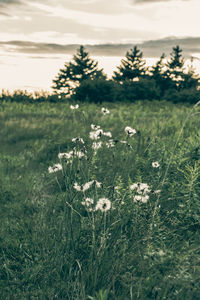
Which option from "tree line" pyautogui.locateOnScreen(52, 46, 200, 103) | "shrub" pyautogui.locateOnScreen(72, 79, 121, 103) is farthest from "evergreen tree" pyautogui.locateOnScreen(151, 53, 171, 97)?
"shrub" pyautogui.locateOnScreen(72, 79, 121, 103)

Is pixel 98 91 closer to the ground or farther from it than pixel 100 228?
closer to the ground

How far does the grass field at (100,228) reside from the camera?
224 centimetres

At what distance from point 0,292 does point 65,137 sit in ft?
14.6

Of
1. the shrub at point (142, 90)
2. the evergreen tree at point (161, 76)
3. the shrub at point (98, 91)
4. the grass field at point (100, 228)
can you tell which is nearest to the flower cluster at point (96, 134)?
the grass field at point (100, 228)

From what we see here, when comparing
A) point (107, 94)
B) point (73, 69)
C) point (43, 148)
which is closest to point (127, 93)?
point (107, 94)

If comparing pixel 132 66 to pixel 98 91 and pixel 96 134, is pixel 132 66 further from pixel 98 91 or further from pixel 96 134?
pixel 96 134

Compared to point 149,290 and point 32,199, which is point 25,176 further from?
point 149,290

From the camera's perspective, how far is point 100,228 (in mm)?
2721

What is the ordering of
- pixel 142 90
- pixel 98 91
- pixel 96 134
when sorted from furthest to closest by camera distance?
pixel 142 90, pixel 98 91, pixel 96 134

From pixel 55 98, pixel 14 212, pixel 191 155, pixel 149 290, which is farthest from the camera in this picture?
pixel 55 98

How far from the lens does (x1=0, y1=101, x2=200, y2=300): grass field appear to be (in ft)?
7.34

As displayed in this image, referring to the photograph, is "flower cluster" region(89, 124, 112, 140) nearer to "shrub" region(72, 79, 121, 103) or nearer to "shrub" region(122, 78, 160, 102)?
"shrub" region(72, 79, 121, 103)

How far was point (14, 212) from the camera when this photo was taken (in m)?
3.99

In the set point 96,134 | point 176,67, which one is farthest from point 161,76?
point 96,134
